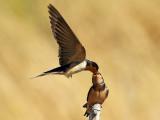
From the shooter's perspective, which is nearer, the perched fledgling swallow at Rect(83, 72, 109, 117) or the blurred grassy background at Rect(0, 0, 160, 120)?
the perched fledgling swallow at Rect(83, 72, 109, 117)

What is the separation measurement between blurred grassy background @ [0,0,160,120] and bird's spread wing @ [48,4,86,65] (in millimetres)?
6006

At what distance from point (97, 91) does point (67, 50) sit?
23 cm

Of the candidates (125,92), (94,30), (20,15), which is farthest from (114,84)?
(20,15)

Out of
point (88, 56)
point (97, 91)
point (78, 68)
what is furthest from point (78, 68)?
point (88, 56)

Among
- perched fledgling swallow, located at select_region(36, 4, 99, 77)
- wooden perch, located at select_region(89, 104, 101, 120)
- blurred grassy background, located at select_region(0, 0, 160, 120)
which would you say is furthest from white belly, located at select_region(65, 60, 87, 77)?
blurred grassy background, located at select_region(0, 0, 160, 120)

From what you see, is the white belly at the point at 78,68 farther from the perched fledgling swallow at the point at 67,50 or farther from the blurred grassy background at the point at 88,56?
the blurred grassy background at the point at 88,56

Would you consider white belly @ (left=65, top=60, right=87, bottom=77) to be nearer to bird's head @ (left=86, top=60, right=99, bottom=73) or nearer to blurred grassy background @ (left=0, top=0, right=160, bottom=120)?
bird's head @ (left=86, top=60, right=99, bottom=73)

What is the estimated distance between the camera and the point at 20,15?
9.66m

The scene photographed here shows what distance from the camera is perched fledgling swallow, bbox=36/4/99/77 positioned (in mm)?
3234

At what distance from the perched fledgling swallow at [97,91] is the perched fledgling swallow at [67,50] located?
4cm

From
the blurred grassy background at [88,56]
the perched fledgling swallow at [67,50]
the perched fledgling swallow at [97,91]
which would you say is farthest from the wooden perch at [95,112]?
the blurred grassy background at [88,56]

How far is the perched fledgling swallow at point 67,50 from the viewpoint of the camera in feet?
10.6

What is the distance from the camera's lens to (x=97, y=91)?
325cm

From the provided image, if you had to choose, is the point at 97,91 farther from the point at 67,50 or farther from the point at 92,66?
the point at 67,50
